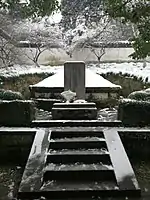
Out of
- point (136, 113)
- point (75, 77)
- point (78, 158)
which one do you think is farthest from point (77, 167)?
point (75, 77)

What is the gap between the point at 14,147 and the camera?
23.2 feet

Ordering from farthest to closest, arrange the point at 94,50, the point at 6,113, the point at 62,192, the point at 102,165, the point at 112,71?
the point at 94,50 → the point at 112,71 → the point at 6,113 → the point at 102,165 → the point at 62,192

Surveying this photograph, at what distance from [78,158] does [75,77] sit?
464 cm

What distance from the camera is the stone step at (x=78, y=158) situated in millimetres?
5820

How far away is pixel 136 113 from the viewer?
25.2 feet

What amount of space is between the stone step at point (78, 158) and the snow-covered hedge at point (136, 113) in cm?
202

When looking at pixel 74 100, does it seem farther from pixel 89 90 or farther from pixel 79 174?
pixel 79 174

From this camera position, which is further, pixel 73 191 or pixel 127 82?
pixel 127 82

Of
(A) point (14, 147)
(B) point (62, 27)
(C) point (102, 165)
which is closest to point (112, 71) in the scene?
(B) point (62, 27)

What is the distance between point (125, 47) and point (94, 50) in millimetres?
2239

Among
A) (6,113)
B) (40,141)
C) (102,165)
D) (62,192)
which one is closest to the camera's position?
(62,192)

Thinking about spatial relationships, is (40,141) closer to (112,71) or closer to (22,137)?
(22,137)

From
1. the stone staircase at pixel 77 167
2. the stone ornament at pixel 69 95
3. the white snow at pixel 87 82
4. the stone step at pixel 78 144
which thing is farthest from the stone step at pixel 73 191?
the white snow at pixel 87 82

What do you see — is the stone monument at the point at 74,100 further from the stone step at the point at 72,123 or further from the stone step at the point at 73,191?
the stone step at the point at 73,191
